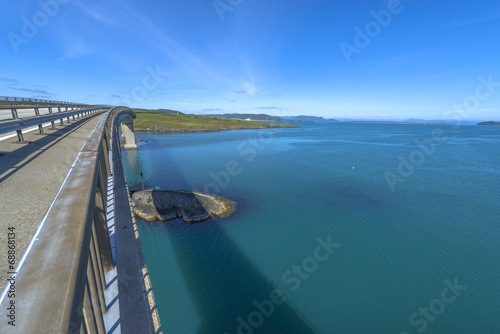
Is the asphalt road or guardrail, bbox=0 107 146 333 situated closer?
guardrail, bbox=0 107 146 333

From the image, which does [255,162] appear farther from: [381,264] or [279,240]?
[381,264]

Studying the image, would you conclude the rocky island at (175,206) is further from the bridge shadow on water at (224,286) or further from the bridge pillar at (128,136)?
the bridge pillar at (128,136)

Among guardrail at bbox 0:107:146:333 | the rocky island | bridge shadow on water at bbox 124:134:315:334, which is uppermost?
guardrail at bbox 0:107:146:333

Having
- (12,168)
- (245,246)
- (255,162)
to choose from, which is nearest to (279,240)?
(245,246)

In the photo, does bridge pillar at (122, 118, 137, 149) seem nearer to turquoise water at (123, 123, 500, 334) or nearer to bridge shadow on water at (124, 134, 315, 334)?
turquoise water at (123, 123, 500, 334)

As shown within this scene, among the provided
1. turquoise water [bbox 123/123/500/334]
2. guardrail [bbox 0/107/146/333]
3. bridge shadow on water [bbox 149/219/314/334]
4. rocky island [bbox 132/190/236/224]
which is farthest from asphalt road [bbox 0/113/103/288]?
rocky island [bbox 132/190/236/224]

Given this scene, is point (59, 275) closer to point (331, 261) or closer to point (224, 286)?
point (224, 286)
